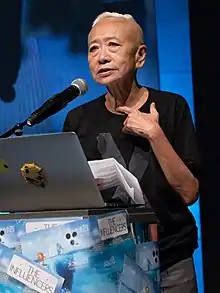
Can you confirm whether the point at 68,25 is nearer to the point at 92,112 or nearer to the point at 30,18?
the point at 30,18

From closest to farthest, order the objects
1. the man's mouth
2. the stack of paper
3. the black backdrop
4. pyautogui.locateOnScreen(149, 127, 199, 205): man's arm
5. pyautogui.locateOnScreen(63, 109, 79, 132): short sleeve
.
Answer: the stack of paper → pyautogui.locateOnScreen(149, 127, 199, 205): man's arm → the man's mouth → pyautogui.locateOnScreen(63, 109, 79, 132): short sleeve → the black backdrop

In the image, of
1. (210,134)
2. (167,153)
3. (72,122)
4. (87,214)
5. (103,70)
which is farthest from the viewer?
(210,134)

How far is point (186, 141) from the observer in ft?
4.46

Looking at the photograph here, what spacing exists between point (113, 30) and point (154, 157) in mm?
297

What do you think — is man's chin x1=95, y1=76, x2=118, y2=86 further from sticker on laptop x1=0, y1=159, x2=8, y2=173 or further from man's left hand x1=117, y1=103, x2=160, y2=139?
sticker on laptop x1=0, y1=159, x2=8, y2=173

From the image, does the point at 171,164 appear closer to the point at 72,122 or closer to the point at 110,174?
the point at 110,174

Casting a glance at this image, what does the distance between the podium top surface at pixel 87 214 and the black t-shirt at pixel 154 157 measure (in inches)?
9.0

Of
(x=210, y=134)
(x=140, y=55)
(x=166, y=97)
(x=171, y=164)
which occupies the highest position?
(x=140, y=55)

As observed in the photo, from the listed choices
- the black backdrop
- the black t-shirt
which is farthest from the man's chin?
the black backdrop

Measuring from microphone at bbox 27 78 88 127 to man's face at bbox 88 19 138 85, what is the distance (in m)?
0.15

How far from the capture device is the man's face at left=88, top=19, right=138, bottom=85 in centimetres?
135

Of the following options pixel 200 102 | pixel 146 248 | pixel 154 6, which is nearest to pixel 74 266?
pixel 146 248

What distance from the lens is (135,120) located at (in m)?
1.27

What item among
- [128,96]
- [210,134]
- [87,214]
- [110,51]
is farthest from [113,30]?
[210,134]
